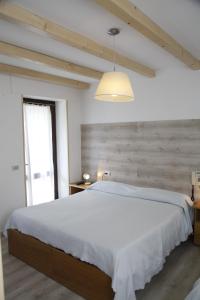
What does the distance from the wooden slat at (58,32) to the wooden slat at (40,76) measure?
1.42 meters

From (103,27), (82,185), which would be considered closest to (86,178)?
(82,185)

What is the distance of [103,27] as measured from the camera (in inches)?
87.6

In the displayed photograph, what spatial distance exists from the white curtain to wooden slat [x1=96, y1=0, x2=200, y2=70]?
2701 mm

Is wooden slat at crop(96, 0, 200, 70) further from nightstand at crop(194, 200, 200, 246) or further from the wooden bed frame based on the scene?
the wooden bed frame

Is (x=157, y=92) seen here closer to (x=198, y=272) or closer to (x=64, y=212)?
(x=64, y=212)

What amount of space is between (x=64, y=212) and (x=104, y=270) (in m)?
1.10

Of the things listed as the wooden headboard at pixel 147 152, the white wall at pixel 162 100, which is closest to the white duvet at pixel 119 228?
the wooden headboard at pixel 147 152

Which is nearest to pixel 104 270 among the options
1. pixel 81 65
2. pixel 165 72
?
pixel 81 65

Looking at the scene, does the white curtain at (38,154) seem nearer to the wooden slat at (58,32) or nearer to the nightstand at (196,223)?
the wooden slat at (58,32)

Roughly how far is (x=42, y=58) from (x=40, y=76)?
87 centimetres

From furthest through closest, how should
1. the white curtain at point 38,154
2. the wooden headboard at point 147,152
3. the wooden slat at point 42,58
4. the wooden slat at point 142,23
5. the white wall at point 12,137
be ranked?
1. the white curtain at point 38,154
2. the white wall at point 12,137
3. the wooden headboard at point 147,152
4. the wooden slat at point 42,58
5. the wooden slat at point 142,23

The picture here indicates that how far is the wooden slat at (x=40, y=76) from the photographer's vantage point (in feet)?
11.2

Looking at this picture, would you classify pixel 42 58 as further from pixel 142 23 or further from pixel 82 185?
pixel 82 185

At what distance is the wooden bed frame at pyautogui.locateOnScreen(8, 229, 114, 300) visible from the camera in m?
2.13
